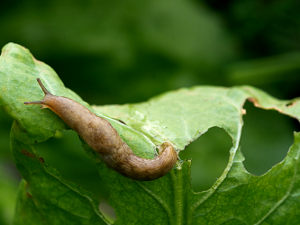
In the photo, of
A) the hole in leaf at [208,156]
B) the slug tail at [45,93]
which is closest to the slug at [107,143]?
the slug tail at [45,93]

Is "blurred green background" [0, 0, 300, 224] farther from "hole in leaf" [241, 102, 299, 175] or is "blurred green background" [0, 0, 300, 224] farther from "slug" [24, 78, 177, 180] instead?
"slug" [24, 78, 177, 180]

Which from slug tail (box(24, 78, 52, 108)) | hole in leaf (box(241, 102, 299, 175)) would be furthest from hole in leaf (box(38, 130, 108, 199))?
slug tail (box(24, 78, 52, 108))

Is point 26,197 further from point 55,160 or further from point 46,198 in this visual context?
point 55,160

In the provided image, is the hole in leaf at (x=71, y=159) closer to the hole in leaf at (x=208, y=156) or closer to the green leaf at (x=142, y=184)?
the hole in leaf at (x=208, y=156)

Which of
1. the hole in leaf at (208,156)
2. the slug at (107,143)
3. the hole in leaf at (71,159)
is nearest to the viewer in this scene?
the slug at (107,143)

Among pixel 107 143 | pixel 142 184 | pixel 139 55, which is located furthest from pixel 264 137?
pixel 107 143

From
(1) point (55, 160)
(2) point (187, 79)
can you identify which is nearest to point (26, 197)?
(1) point (55, 160)
